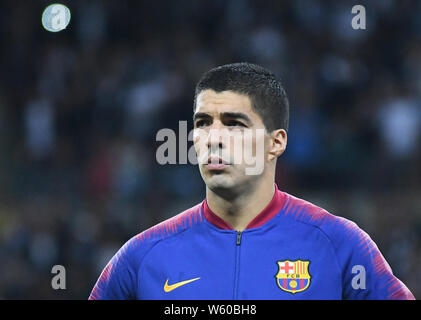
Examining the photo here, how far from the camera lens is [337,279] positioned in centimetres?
364

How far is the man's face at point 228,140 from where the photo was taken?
372 centimetres

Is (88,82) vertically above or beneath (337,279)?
above

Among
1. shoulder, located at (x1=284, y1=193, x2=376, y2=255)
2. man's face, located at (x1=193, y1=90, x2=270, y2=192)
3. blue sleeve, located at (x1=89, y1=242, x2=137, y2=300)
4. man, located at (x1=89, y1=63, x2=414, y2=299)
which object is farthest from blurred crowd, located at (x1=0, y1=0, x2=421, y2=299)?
blue sleeve, located at (x1=89, y1=242, x2=137, y2=300)

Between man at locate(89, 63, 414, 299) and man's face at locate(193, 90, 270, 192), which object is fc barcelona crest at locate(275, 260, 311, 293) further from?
man's face at locate(193, 90, 270, 192)

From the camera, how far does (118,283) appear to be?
3.81 m

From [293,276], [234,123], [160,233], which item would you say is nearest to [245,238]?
[293,276]

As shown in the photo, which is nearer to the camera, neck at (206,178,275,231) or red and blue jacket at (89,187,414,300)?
red and blue jacket at (89,187,414,300)

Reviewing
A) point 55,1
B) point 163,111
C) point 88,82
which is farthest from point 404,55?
point 55,1

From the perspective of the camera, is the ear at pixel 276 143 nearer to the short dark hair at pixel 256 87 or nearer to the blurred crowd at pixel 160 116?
the short dark hair at pixel 256 87

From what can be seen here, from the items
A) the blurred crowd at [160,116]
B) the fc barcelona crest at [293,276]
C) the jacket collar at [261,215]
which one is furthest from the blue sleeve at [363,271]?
the blurred crowd at [160,116]

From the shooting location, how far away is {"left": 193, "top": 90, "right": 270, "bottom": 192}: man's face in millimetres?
3721

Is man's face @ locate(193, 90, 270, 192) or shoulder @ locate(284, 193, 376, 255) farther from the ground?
man's face @ locate(193, 90, 270, 192)

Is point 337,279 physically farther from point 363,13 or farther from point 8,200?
point 363,13
